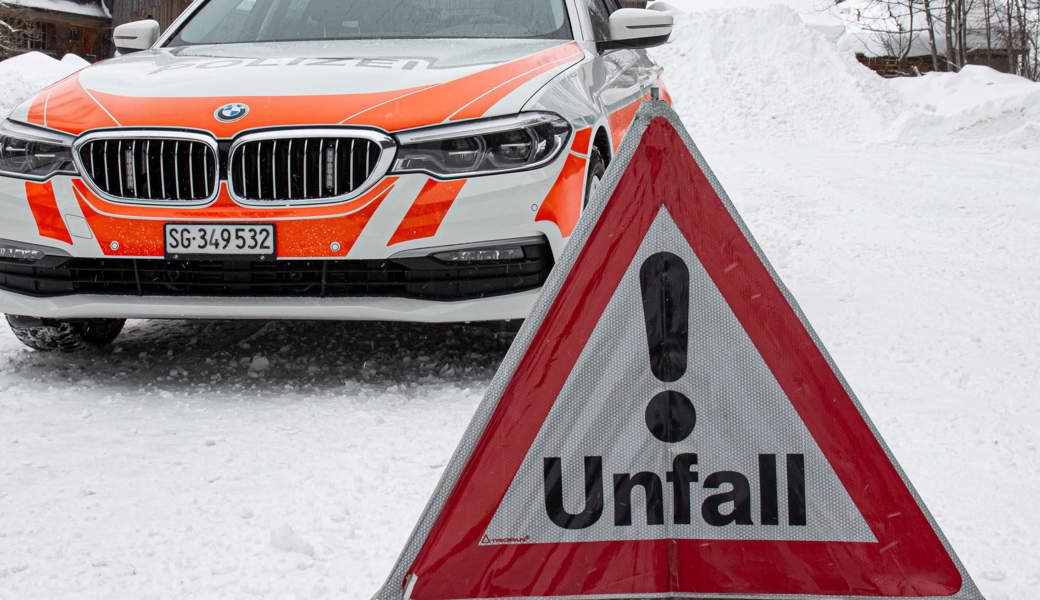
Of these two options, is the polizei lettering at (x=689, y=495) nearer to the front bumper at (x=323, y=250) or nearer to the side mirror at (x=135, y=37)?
the front bumper at (x=323, y=250)

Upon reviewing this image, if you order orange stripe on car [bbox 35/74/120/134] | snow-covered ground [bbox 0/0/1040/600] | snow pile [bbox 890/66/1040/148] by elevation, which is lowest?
snow pile [bbox 890/66/1040/148]

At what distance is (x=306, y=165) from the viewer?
3.91m

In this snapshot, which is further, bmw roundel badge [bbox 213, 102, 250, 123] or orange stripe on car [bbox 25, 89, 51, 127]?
orange stripe on car [bbox 25, 89, 51, 127]

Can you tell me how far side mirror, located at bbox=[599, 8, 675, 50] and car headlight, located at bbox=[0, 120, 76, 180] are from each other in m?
2.42

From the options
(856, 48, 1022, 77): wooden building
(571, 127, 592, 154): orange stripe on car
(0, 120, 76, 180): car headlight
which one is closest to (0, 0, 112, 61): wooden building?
(856, 48, 1022, 77): wooden building

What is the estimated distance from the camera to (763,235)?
8.07m

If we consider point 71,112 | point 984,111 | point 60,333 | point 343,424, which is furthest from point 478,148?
point 984,111

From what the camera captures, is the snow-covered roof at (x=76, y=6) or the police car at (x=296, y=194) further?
the snow-covered roof at (x=76, y=6)

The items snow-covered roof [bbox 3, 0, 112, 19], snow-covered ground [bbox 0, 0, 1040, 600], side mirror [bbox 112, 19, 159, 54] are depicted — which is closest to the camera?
snow-covered ground [bbox 0, 0, 1040, 600]

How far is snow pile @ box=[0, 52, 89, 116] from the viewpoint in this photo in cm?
1781

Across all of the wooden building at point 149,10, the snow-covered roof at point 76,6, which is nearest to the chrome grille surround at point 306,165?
the wooden building at point 149,10

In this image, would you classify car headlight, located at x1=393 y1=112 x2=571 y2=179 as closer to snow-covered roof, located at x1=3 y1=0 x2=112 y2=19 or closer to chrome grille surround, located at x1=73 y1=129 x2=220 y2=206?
chrome grille surround, located at x1=73 y1=129 x2=220 y2=206

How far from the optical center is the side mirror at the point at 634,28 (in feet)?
17.5

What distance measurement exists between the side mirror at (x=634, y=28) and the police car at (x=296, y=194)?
3.72 ft
